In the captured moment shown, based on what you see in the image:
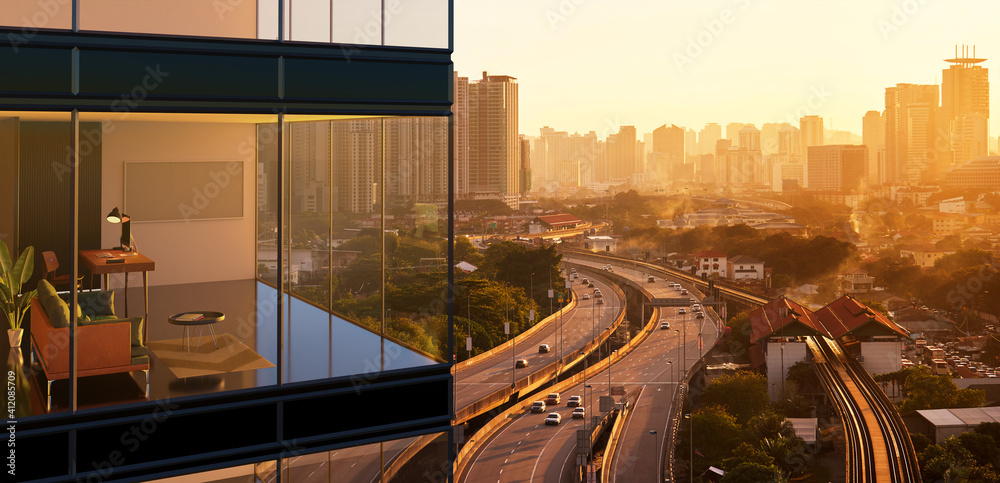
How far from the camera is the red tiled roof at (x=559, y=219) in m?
95.5

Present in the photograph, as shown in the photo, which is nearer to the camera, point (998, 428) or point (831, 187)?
point (998, 428)

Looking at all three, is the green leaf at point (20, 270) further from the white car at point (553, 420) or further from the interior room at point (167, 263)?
the white car at point (553, 420)

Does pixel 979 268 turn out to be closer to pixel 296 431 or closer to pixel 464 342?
pixel 464 342

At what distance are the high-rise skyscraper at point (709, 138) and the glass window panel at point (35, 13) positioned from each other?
123805 mm

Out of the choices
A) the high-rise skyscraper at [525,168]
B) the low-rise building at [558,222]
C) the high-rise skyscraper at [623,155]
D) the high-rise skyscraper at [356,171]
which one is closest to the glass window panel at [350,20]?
the high-rise skyscraper at [356,171]

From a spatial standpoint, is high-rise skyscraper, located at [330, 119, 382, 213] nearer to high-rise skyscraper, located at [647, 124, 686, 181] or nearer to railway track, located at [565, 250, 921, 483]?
railway track, located at [565, 250, 921, 483]

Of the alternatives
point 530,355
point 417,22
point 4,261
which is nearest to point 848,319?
point 530,355

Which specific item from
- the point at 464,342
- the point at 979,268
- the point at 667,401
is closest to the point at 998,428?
the point at 667,401

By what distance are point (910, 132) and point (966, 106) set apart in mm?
7936

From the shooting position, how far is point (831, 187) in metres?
117

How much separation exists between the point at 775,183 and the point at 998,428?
95.2 meters

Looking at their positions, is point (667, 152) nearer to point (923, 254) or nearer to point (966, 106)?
point (966, 106)

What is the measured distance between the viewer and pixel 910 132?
117125 mm

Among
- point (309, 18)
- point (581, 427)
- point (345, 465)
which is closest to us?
point (309, 18)
